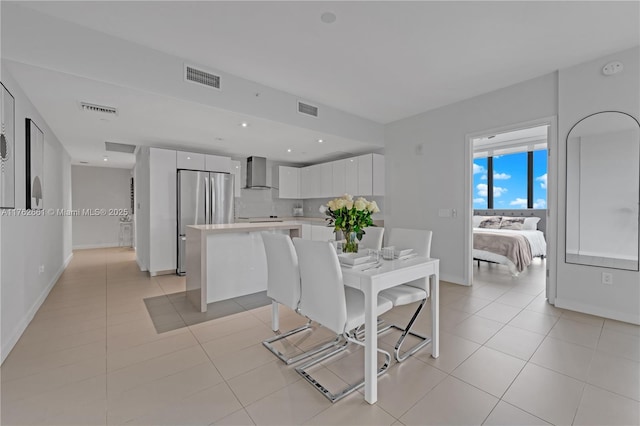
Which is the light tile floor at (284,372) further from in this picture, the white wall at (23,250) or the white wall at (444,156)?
the white wall at (444,156)

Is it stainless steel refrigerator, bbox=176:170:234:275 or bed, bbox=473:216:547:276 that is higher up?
stainless steel refrigerator, bbox=176:170:234:275

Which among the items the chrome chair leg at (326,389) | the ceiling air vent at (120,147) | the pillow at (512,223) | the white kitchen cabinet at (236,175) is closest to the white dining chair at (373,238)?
the chrome chair leg at (326,389)

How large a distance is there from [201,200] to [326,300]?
12.8 feet

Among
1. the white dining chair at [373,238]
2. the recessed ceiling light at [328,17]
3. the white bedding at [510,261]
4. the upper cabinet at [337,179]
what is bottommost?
the white bedding at [510,261]

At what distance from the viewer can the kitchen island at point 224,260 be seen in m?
3.08

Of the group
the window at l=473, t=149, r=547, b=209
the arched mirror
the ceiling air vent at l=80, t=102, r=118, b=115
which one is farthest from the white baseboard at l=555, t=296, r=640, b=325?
the ceiling air vent at l=80, t=102, r=118, b=115

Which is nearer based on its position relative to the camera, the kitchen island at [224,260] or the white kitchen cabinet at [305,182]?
the kitchen island at [224,260]

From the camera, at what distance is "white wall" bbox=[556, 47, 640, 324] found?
2.73 m

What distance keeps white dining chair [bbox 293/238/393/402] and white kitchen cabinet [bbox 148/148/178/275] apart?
3620 millimetres

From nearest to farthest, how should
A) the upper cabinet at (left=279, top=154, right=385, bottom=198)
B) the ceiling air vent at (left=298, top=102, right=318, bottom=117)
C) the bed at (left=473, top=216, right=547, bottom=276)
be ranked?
the ceiling air vent at (left=298, top=102, right=318, bottom=117)
the bed at (left=473, top=216, right=547, bottom=276)
the upper cabinet at (left=279, top=154, right=385, bottom=198)

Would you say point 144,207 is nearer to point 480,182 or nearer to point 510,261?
point 510,261

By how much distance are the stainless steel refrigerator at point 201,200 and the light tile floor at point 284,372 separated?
1.87 m

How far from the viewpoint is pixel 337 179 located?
19.0 feet

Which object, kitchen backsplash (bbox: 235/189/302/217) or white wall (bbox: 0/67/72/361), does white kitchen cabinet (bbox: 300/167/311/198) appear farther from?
white wall (bbox: 0/67/72/361)
